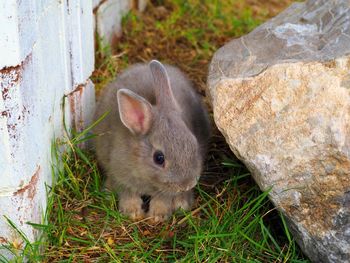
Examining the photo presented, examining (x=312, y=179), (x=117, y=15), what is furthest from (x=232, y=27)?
(x=312, y=179)

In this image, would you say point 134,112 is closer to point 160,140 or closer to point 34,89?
point 160,140

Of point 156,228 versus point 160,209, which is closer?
point 156,228

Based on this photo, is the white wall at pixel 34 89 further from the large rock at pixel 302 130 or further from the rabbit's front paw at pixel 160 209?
the large rock at pixel 302 130

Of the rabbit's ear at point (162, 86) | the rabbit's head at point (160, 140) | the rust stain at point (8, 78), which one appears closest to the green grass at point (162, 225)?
the rabbit's head at point (160, 140)

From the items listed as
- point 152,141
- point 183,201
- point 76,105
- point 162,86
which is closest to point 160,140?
point 152,141

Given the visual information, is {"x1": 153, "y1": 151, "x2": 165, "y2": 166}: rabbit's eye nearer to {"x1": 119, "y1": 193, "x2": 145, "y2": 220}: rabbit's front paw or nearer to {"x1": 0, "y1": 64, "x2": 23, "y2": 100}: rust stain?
{"x1": 119, "y1": 193, "x2": 145, "y2": 220}: rabbit's front paw

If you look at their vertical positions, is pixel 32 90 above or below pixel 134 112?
above
